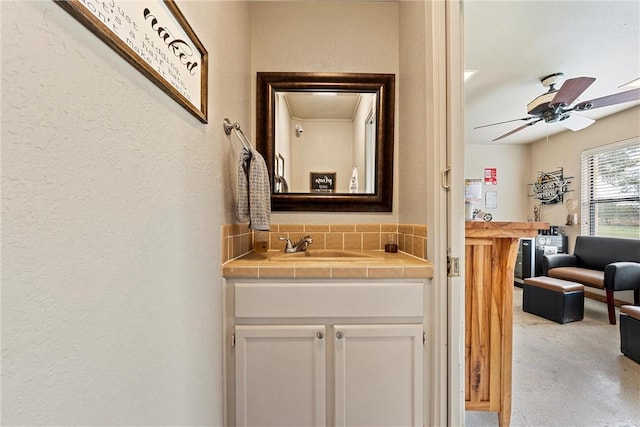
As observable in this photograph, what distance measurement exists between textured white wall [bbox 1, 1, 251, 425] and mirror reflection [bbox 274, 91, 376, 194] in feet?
2.75

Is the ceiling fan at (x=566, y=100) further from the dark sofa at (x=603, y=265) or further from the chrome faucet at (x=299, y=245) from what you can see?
the chrome faucet at (x=299, y=245)

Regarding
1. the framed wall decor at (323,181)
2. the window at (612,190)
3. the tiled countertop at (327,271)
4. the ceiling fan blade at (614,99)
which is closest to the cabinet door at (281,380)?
the tiled countertop at (327,271)

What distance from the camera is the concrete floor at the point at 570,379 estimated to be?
1462mm

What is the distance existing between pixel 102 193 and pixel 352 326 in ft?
3.10

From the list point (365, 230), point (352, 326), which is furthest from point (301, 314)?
point (365, 230)

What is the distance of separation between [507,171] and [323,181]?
474 centimetres

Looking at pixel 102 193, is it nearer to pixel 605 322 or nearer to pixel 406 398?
pixel 406 398

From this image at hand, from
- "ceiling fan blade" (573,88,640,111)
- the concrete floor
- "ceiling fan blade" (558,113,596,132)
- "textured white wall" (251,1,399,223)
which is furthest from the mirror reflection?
"ceiling fan blade" (558,113,596,132)

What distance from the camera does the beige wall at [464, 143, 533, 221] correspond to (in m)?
4.78

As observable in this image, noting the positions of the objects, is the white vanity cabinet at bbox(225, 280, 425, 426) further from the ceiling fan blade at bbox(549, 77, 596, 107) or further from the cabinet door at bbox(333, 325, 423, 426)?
the ceiling fan blade at bbox(549, 77, 596, 107)

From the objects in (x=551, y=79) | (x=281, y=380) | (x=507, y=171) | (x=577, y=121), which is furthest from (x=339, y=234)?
(x=507, y=171)

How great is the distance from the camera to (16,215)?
0.33 meters

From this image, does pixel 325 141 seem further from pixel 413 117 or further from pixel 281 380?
pixel 281 380

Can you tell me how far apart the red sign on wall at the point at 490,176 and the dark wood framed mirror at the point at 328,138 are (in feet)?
13.6
